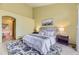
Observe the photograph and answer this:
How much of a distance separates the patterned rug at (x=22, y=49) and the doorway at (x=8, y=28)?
10 centimetres

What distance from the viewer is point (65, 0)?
73.3 inches

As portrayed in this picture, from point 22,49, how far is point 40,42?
29 centimetres

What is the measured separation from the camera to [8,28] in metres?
1.90

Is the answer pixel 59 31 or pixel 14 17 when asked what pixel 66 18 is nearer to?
pixel 59 31

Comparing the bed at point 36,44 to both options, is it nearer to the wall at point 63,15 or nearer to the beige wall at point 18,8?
the wall at point 63,15

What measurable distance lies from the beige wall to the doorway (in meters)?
0.12

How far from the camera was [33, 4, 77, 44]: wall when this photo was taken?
73.2 inches

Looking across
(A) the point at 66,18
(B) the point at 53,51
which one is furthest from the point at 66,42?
(A) the point at 66,18

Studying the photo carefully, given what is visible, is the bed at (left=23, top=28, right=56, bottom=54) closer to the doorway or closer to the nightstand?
the nightstand

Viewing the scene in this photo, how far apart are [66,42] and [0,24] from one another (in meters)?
0.99

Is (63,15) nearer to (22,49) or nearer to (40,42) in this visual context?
(40,42)

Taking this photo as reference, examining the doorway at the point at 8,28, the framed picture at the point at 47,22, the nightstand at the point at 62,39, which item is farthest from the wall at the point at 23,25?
the nightstand at the point at 62,39

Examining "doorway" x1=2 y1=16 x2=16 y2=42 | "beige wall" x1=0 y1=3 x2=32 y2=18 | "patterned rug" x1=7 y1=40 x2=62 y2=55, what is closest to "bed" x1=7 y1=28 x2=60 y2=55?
"patterned rug" x1=7 y1=40 x2=62 y2=55

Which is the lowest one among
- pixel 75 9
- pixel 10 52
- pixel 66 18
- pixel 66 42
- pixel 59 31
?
pixel 10 52
